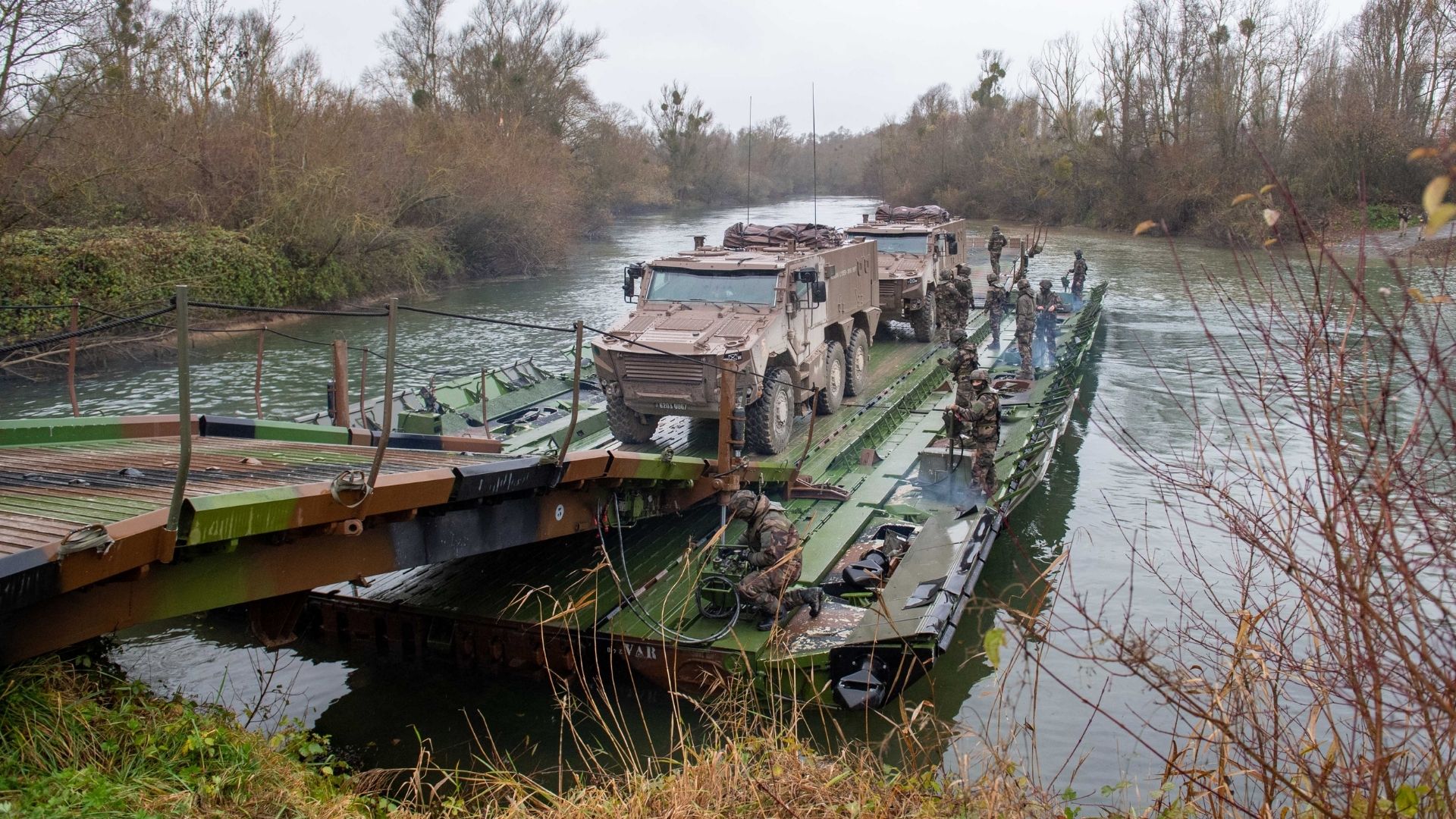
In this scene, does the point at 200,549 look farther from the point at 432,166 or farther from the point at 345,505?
the point at 432,166

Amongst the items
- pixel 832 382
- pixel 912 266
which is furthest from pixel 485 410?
pixel 912 266

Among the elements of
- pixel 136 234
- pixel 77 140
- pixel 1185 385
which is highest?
pixel 77 140

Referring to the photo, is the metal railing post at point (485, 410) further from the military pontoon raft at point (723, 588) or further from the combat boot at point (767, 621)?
the combat boot at point (767, 621)

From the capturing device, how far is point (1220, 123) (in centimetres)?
4153

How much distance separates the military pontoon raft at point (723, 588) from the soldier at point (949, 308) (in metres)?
5.88

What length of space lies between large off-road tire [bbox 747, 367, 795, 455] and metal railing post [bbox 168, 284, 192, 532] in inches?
251

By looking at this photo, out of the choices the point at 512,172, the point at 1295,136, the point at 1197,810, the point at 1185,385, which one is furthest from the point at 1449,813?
the point at 1295,136

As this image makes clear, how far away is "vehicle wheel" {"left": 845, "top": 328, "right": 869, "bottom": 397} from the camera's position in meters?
13.7

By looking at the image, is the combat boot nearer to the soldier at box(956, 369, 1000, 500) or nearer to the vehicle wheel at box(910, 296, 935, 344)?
the soldier at box(956, 369, 1000, 500)

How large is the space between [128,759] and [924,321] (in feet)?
46.6

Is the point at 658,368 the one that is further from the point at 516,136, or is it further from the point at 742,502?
the point at 516,136

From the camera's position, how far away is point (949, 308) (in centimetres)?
1789

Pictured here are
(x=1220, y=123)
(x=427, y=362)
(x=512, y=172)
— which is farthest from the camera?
(x=1220, y=123)

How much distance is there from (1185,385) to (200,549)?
1558cm
